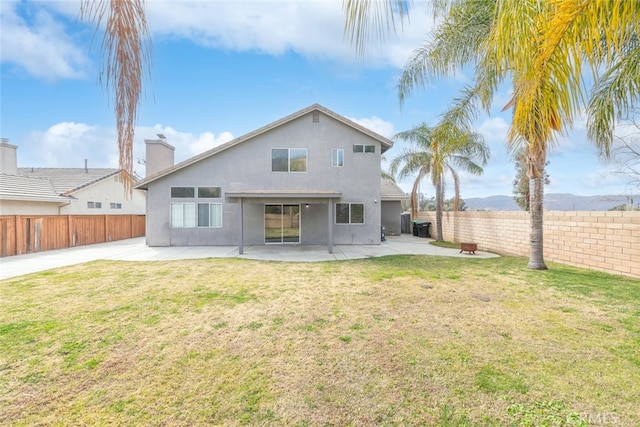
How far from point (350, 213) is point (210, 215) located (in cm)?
714

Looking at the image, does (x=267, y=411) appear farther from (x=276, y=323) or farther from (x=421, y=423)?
(x=276, y=323)

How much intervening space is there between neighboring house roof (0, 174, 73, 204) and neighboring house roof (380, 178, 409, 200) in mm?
18818

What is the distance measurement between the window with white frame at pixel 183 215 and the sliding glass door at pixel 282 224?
364 centimetres

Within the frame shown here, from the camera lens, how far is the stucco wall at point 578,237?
8211mm

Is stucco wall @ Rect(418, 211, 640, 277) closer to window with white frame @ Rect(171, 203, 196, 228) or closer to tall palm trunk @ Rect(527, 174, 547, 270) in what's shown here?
tall palm trunk @ Rect(527, 174, 547, 270)

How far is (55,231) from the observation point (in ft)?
47.2

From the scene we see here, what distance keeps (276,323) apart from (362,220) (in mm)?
11042

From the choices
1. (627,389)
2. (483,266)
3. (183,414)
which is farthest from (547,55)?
(483,266)

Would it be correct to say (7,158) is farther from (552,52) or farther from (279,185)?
(552,52)

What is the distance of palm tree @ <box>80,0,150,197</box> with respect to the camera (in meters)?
1.09

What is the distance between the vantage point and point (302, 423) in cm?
281

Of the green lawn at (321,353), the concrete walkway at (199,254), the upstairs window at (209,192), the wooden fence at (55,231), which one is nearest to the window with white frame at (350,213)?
the concrete walkway at (199,254)

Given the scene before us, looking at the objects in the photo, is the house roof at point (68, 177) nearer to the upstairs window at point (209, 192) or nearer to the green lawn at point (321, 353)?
the upstairs window at point (209, 192)

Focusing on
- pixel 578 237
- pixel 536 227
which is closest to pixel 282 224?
pixel 536 227
